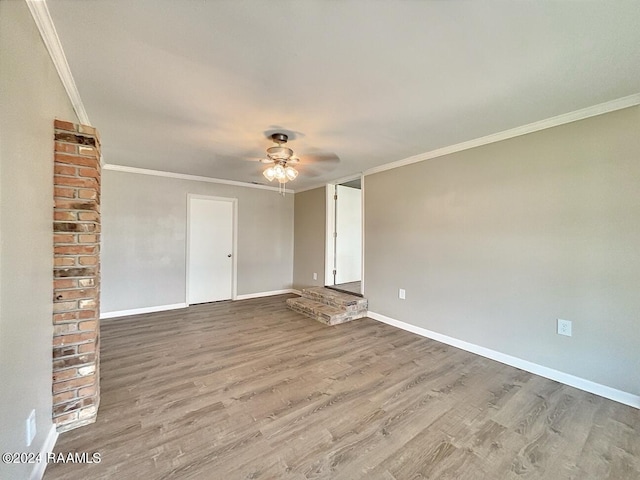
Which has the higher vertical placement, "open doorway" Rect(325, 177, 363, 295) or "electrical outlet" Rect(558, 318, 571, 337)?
"open doorway" Rect(325, 177, 363, 295)

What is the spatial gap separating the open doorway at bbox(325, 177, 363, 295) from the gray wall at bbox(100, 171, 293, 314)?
151 centimetres

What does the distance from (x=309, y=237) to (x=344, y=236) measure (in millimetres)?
727

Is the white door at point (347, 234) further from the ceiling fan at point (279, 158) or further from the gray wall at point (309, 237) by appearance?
the ceiling fan at point (279, 158)

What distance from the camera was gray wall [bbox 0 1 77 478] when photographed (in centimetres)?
99

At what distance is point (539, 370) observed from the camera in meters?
2.39

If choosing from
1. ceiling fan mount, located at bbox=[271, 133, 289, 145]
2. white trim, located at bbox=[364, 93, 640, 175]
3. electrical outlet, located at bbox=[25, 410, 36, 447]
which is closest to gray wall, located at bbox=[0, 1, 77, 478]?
electrical outlet, located at bbox=[25, 410, 36, 447]

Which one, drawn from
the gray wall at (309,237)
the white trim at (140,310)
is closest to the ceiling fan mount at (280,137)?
the gray wall at (309,237)

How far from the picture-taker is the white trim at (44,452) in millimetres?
1256

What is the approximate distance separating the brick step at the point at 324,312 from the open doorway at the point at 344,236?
67 centimetres

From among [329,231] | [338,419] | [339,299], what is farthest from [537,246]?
[329,231]

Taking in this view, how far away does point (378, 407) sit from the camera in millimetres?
1902

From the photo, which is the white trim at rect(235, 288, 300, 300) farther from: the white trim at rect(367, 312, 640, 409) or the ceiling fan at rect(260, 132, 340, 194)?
the ceiling fan at rect(260, 132, 340, 194)

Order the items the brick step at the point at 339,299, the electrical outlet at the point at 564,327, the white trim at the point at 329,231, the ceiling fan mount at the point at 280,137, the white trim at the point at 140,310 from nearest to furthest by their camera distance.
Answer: the electrical outlet at the point at 564,327 < the ceiling fan mount at the point at 280,137 < the white trim at the point at 140,310 < the brick step at the point at 339,299 < the white trim at the point at 329,231

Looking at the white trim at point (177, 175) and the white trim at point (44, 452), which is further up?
the white trim at point (177, 175)
